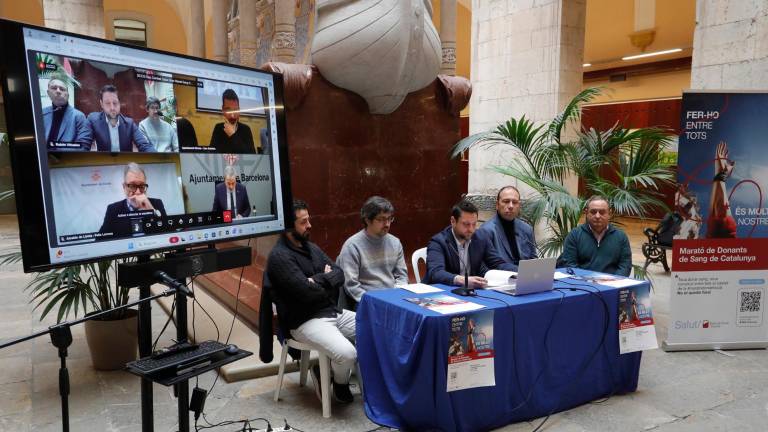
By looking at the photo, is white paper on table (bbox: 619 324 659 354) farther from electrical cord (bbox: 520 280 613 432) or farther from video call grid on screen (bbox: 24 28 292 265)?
video call grid on screen (bbox: 24 28 292 265)

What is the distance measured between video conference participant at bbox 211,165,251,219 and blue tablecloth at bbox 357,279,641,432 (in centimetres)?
100

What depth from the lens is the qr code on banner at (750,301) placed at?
4387 millimetres

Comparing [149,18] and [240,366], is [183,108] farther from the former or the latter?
[149,18]

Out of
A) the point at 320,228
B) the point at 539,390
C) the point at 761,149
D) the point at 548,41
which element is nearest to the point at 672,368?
the point at 539,390

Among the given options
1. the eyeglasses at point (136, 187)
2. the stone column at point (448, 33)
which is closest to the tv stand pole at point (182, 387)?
the eyeglasses at point (136, 187)

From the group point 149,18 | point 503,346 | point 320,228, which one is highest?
point 149,18

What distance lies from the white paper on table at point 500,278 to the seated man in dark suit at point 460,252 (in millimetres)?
158

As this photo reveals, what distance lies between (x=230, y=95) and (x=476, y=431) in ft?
6.80

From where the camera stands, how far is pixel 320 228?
15.0ft

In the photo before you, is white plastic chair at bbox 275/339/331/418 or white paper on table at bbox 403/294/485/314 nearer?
white paper on table at bbox 403/294/485/314

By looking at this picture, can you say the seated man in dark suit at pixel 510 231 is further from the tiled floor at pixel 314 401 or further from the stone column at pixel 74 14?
the stone column at pixel 74 14

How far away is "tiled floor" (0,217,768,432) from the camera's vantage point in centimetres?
313

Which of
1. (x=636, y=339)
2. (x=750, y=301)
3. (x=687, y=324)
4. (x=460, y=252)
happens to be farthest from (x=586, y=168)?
(x=636, y=339)

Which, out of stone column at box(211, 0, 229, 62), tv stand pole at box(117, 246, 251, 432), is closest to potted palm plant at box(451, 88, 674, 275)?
tv stand pole at box(117, 246, 251, 432)
